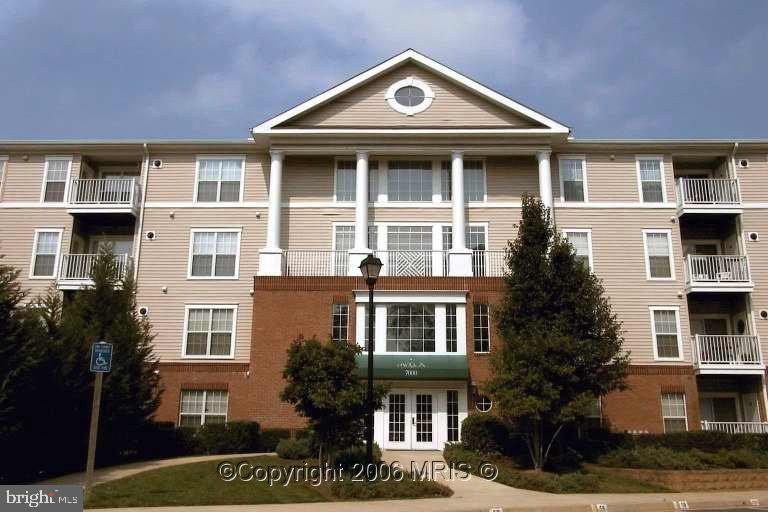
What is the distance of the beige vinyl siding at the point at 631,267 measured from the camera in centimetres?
2748

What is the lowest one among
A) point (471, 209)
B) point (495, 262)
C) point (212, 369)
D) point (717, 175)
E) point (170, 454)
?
point (170, 454)

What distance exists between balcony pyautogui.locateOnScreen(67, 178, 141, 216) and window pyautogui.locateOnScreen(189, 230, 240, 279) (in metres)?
2.93

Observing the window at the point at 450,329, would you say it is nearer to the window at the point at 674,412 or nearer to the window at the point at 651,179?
the window at the point at 674,412

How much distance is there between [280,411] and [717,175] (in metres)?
21.0

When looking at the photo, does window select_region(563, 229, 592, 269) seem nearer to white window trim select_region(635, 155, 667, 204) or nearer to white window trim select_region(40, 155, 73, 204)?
white window trim select_region(635, 155, 667, 204)

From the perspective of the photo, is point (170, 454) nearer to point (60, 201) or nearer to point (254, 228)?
point (254, 228)

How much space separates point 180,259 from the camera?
28.6 m

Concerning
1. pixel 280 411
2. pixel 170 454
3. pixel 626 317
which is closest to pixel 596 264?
pixel 626 317

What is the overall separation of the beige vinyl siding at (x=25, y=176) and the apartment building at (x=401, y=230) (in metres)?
0.09

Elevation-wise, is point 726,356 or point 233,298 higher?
point 233,298

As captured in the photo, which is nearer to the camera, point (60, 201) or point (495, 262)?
point (495, 262)

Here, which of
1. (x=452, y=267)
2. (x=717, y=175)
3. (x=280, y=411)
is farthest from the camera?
(x=717, y=175)

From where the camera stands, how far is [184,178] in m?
29.7

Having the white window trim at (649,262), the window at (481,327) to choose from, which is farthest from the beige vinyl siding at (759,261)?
the window at (481,327)
